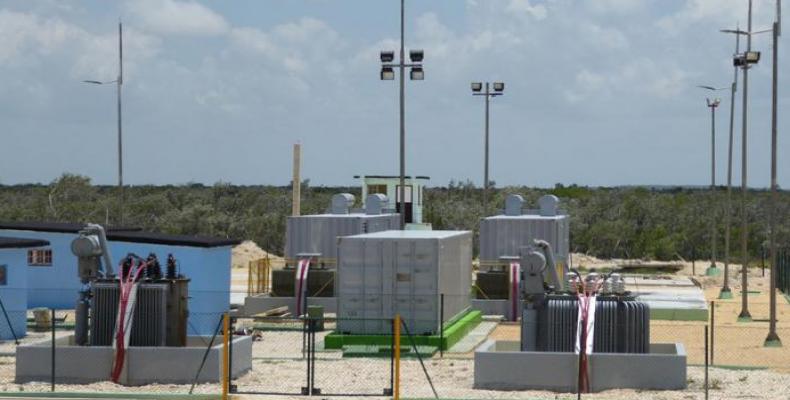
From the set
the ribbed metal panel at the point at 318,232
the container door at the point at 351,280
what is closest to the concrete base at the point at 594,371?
the container door at the point at 351,280

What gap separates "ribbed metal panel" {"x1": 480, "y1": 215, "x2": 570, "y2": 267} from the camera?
43.5 m

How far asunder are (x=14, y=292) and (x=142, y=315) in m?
8.76

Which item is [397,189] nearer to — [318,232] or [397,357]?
[318,232]

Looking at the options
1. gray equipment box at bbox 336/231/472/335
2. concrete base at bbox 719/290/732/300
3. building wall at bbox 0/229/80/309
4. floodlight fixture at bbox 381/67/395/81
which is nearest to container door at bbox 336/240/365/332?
gray equipment box at bbox 336/231/472/335

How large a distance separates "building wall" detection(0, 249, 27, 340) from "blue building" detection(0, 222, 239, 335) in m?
3.50

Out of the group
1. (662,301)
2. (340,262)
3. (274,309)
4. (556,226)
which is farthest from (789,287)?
(340,262)

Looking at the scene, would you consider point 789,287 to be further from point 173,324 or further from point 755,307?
point 173,324

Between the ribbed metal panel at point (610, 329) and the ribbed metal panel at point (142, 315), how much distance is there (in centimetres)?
643

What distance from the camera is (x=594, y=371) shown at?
23656 mm

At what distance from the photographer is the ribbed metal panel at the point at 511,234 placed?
43.5 metres

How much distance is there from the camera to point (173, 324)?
24.9 meters

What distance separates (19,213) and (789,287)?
62.5m

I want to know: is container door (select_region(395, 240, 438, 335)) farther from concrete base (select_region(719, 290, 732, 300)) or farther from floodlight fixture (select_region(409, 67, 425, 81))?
concrete base (select_region(719, 290, 732, 300))

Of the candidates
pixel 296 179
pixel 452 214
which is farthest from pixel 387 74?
pixel 452 214
